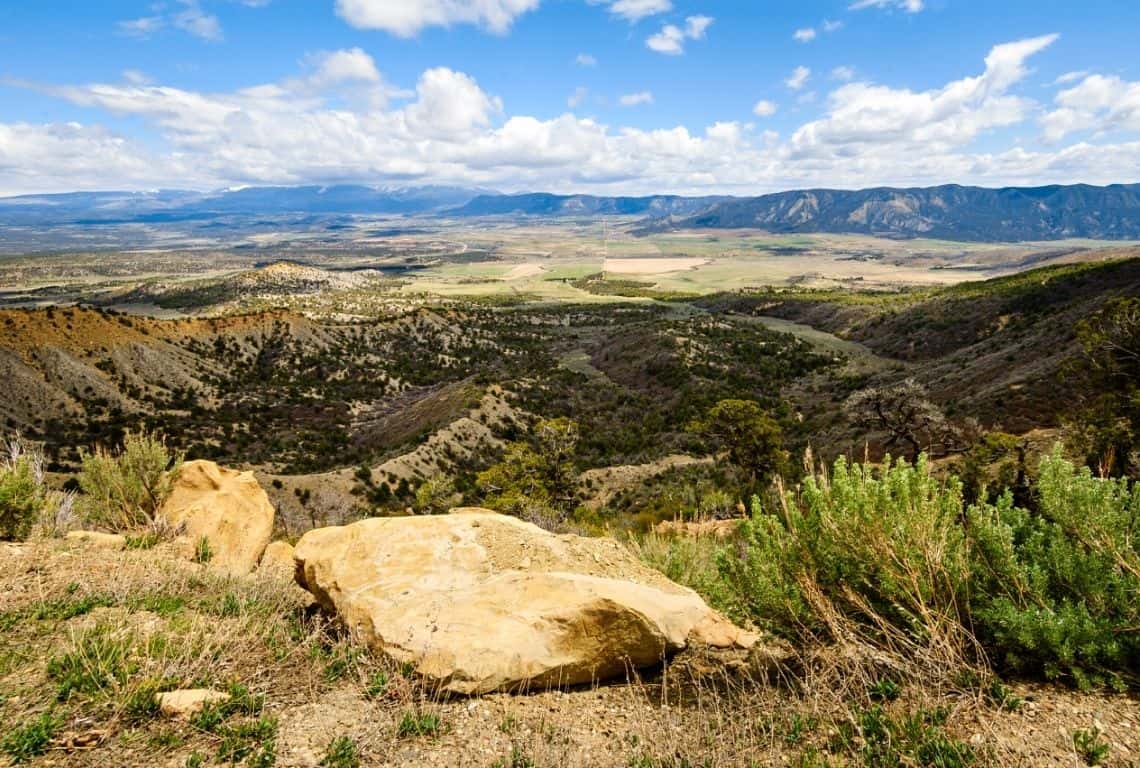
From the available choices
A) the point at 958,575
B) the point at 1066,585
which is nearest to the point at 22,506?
the point at 958,575

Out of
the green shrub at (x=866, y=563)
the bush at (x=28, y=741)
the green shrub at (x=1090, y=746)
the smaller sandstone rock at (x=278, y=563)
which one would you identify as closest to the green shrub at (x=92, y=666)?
the bush at (x=28, y=741)

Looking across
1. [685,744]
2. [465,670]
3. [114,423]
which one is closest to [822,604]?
[685,744]

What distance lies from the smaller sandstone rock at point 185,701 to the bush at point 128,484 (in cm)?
807

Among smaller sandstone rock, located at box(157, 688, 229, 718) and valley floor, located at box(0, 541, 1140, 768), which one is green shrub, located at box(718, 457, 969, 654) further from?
smaller sandstone rock, located at box(157, 688, 229, 718)

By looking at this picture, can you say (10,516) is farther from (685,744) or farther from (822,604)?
(822,604)

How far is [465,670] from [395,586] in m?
1.56

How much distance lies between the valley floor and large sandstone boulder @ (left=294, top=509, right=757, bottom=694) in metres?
0.26

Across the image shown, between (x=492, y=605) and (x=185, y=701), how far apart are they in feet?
9.07

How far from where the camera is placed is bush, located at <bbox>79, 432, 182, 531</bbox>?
37.3 feet

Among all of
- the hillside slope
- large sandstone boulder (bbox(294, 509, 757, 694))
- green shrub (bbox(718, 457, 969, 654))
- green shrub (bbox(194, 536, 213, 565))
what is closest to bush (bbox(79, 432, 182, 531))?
green shrub (bbox(194, 536, 213, 565))

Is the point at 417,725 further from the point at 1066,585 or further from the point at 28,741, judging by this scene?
the point at 1066,585

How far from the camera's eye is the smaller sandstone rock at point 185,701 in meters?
4.59

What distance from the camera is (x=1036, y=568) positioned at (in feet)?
16.0

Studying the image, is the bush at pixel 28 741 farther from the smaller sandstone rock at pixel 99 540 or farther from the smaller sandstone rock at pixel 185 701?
the smaller sandstone rock at pixel 99 540
